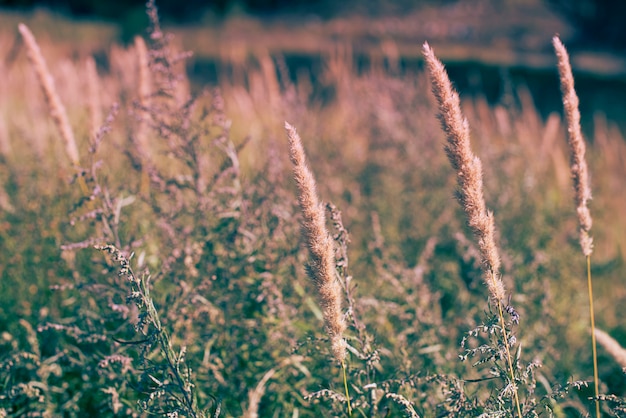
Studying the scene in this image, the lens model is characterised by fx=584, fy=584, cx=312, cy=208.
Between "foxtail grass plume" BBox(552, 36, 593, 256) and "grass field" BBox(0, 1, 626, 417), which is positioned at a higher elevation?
"foxtail grass plume" BBox(552, 36, 593, 256)

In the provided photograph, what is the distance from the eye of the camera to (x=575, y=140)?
216 cm

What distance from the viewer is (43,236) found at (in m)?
3.37

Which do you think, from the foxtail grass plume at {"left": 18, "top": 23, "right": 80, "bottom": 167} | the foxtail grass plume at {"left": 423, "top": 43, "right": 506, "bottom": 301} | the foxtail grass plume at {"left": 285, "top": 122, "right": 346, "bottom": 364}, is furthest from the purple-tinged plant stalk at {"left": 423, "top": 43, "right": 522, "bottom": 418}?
the foxtail grass plume at {"left": 18, "top": 23, "right": 80, "bottom": 167}

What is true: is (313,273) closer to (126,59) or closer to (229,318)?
(229,318)

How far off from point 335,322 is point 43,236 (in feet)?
7.51

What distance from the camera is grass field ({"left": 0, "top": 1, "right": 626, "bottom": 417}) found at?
2.02 metres

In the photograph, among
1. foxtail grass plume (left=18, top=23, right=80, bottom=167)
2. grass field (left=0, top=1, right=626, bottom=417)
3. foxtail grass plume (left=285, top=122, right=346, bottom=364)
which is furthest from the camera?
foxtail grass plume (left=18, top=23, right=80, bottom=167)

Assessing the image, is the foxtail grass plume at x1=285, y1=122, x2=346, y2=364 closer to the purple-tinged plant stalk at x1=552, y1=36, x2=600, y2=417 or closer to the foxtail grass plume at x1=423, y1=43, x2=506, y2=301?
the foxtail grass plume at x1=423, y1=43, x2=506, y2=301

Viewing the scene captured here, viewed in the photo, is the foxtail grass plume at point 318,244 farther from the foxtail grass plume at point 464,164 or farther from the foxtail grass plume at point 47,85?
the foxtail grass plume at point 47,85

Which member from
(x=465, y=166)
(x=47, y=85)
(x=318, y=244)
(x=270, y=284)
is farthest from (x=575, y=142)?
(x=47, y=85)

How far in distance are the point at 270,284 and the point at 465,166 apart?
125 cm

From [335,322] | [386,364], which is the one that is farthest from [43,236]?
[335,322]

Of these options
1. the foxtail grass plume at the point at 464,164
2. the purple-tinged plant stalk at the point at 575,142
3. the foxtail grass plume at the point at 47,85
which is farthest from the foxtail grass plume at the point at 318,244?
the foxtail grass plume at the point at 47,85

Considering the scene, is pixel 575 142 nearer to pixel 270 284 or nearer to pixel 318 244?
pixel 318 244
